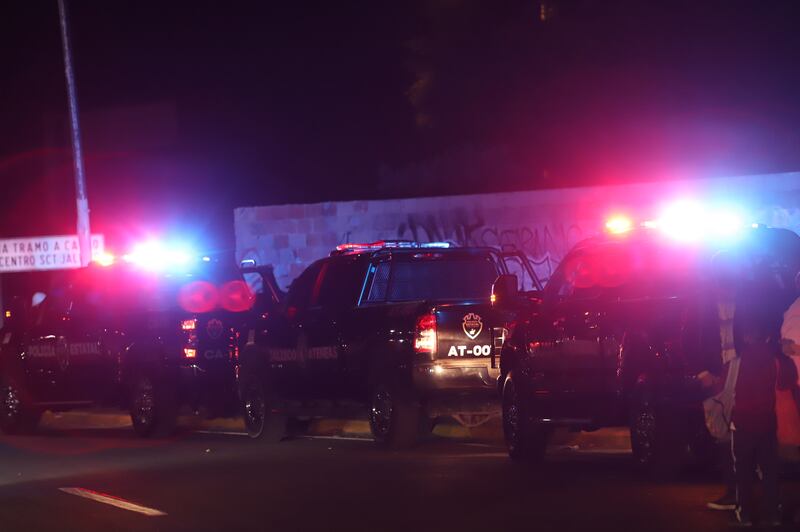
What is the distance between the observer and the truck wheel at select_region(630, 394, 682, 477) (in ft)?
38.0

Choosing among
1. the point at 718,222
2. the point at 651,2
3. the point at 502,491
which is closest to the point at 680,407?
the point at 502,491

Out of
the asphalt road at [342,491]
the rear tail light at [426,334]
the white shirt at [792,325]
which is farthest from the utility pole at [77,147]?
the white shirt at [792,325]

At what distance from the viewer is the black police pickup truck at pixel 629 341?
11.3m

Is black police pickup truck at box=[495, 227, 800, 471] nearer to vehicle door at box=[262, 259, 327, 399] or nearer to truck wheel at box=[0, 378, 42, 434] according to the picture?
vehicle door at box=[262, 259, 327, 399]

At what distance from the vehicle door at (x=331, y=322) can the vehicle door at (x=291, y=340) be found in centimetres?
9

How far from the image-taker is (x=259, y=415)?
57.3ft

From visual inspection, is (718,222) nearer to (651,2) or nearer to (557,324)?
(557,324)

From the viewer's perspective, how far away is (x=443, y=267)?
16141mm

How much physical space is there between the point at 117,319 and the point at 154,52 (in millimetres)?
24489

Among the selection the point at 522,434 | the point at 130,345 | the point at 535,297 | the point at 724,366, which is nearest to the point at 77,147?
the point at 130,345

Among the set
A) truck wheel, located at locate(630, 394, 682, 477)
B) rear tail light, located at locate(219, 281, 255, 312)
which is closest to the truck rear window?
rear tail light, located at locate(219, 281, 255, 312)

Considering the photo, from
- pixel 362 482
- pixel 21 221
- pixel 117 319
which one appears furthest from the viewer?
pixel 21 221

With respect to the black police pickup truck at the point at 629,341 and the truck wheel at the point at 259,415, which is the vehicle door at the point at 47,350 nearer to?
the truck wheel at the point at 259,415

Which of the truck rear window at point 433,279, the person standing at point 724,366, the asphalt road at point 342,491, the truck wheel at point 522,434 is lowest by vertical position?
the asphalt road at point 342,491
